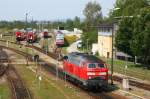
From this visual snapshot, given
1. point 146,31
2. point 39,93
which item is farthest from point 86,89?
point 146,31

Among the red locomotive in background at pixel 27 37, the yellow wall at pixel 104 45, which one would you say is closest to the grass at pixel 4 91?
the yellow wall at pixel 104 45

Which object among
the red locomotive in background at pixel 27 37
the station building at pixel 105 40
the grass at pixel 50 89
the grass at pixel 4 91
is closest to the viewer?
the grass at pixel 50 89

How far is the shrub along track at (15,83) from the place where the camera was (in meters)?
41.4

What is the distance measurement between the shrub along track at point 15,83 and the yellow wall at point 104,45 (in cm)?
2444

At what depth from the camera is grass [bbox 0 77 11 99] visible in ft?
132


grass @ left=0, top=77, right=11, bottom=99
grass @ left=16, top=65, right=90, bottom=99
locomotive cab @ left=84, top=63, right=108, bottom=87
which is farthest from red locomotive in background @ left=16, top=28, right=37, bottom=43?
locomotive cab @ left=84, top=63, right=108, bottom=87

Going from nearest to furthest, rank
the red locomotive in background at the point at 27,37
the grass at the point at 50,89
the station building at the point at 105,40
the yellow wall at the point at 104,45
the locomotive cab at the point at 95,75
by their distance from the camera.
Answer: the grass at the point at 50,89 → the locomotive cab at the point at 95,75 → the station building at the point at 105,40 → the yellow wall at the point at 104,45 → the red locomotive in background at the point at 27,37

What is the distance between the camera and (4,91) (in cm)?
4428

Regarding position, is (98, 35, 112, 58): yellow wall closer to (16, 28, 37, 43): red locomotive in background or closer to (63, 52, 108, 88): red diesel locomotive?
(16, 28, 37, 43): red locomotive in background

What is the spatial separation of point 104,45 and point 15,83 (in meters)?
48.0

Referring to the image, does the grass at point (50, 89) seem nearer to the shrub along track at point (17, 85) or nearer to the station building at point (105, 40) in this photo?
the shrub along track at point (17, 85)

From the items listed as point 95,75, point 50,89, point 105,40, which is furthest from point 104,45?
point 95,75

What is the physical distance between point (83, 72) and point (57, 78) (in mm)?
14240

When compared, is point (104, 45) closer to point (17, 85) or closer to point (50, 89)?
point (17, 85)
